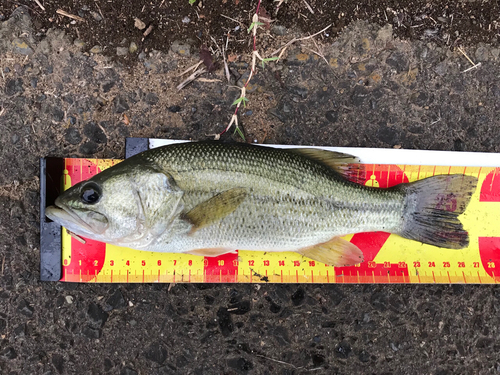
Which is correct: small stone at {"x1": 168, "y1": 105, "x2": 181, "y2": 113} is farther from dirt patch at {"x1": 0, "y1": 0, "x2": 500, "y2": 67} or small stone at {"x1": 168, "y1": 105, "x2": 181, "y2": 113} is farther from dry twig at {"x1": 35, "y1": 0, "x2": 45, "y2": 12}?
dry twig at {"x1": 35, "y1": 0, "x2": 45, "y2": 12}

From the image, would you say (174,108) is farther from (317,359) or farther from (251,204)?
(317,359)

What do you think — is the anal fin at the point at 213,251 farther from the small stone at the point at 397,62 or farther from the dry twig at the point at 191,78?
the small stone at the point at 397,62

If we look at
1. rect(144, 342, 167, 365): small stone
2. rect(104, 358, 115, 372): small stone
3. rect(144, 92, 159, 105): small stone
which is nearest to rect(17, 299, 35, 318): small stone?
rect(104, 358, 115, 372): small stone

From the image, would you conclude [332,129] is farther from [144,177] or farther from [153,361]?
[153,361]

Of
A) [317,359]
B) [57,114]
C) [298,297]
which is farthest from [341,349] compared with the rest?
[57,114]

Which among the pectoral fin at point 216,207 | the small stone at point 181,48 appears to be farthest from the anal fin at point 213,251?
the small stone at point 181,48
